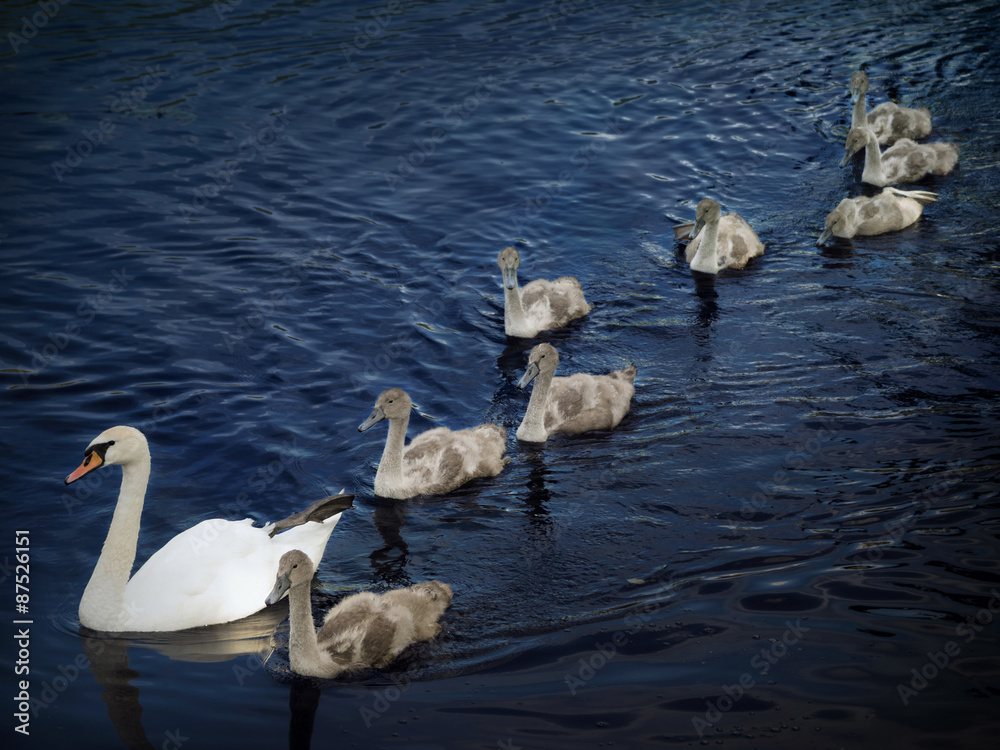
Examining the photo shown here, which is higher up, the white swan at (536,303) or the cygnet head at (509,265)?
the cygnet head at (509,265)

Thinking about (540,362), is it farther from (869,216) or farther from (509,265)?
(869,216)

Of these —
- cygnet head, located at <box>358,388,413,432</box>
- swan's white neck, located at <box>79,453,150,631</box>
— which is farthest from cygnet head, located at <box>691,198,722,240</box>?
swan's white neck, located at <box>79,453,150,631</box>

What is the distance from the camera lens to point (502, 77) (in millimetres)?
20594

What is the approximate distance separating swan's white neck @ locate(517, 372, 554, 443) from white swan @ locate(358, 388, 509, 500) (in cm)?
76

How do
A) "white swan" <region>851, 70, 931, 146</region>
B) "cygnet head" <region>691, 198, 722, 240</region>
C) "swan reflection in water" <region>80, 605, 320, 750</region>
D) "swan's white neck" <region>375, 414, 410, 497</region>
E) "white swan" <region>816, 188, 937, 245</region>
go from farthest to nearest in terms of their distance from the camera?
1. "white swan" <region>851, 70, 931, 146</region>
2. "white swan" <region>816, 188, 937, 245</region>
3. "cygnet head" <region>691, 198, 722, 240</region>
4. "swan's white neck" <region>375, 414, 410, 497</region>
5. "swan reflection in water" <region>80, 605, 320, 750</region>

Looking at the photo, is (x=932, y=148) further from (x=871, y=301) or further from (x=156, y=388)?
(x=156, y=388)

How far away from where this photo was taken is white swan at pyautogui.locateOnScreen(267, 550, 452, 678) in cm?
687

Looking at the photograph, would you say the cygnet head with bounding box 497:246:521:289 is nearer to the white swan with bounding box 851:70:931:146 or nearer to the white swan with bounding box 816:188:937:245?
the white swan with bounding box 816:188:937:245

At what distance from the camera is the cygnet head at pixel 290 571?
685 centimetres

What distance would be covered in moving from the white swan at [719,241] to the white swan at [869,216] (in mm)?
1266

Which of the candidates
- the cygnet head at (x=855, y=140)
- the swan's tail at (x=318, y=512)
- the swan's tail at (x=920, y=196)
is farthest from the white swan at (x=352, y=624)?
the cygnet head at (x=855, y=140)

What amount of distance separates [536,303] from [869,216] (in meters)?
5.68

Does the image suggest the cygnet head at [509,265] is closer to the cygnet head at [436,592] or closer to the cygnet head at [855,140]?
the cygnet head at [436,592]

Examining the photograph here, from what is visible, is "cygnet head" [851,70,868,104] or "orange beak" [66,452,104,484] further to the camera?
"cygnet head" [851,70,868,104]
